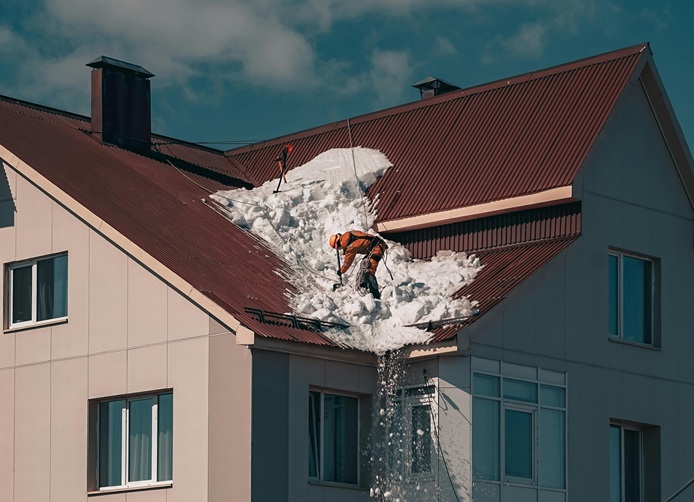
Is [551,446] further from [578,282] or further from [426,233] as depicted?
[426,233]

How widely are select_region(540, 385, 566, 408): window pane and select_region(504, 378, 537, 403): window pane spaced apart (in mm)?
176

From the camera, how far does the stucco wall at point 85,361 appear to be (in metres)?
20.4

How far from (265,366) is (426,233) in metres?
5.94

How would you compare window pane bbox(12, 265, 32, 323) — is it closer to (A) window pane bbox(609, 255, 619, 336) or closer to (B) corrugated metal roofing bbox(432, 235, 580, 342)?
(B) corrugated metal roofing bbox(432, 235, 580, 342)

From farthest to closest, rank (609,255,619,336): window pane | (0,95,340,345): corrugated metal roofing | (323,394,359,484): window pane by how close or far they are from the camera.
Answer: (609,255,619,336): window pane, (323,394,359,484): window pane, (0,95,340,345): corrugated metal roofing

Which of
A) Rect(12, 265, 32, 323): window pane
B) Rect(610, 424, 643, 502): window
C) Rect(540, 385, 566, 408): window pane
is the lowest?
Rect(610, 424, 643, 502): window

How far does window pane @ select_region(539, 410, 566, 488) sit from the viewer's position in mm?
21781

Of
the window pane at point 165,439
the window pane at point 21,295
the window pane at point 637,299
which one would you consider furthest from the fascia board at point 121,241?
the window pane at point 637,299

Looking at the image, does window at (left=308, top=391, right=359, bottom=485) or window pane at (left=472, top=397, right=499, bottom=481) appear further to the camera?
window at (left=308, top=391, right=359, bottom=485)

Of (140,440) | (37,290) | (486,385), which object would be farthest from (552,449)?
(37,290)

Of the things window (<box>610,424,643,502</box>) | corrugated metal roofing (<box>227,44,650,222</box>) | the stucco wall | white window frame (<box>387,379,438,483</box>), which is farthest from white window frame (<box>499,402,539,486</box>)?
the stucco wall

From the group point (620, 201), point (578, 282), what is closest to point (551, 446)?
point (578, 282)

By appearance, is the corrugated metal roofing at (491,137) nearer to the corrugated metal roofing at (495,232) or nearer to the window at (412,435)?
the corrugated metal roofing at (495,232)

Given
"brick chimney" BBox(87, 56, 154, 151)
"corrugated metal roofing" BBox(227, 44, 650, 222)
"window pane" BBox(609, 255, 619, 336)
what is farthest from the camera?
"brick chimney" BBox(87, 56, 154, 151)
